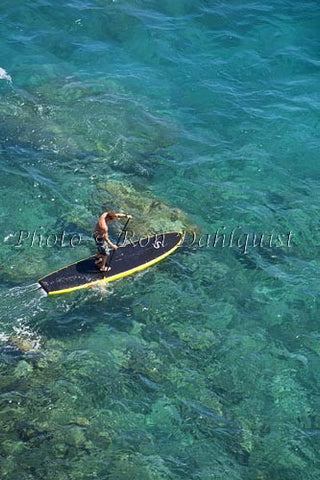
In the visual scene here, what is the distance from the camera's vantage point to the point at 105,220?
683 inches

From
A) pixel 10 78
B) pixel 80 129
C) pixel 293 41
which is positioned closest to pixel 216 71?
pixel 293 41

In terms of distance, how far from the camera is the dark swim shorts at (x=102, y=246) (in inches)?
687

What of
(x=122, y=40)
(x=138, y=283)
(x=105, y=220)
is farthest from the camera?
(x=122, y=40)

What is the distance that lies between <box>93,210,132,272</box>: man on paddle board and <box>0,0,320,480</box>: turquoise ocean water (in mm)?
900

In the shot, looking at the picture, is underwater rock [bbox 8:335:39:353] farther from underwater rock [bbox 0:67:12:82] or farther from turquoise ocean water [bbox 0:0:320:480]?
underwater rock [bbox 0:67:12:82]

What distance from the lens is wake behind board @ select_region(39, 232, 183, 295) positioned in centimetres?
1778

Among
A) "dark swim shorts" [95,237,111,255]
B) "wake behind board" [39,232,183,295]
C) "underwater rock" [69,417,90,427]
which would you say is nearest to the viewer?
"underwater rock" [69,417,90,427]

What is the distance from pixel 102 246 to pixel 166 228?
3375mm

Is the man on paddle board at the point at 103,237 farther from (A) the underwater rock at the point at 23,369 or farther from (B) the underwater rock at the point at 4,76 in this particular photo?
(B) the underwater rock at the point at 4,76

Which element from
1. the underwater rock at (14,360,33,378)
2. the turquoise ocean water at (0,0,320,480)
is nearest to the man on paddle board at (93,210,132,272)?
the turquoise ocean water at (0,0,320,480)

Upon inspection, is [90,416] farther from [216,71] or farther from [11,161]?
[216,71]

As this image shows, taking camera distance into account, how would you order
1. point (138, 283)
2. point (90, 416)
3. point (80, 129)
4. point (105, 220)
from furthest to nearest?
1. point (80, 129)
2. point (138, 283)
3. point (105, 220)
4. point (90, 416)

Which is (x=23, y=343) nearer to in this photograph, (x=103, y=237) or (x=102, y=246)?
(x=102, y=246)

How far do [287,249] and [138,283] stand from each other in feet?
17.1
